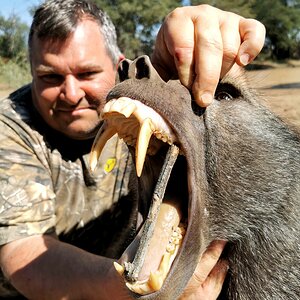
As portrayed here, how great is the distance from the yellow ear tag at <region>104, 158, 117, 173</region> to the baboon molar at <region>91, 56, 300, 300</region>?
1.31 meters

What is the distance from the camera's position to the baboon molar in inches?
89.3

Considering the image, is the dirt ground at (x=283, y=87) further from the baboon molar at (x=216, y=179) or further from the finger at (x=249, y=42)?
the finger at (x=249, y=42)

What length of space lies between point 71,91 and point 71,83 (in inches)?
2.5

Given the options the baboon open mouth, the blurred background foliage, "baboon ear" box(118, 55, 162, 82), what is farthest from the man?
the blurred background foliage

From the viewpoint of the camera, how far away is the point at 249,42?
2.54 meters

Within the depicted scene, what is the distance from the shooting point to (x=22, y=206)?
3.55 meters

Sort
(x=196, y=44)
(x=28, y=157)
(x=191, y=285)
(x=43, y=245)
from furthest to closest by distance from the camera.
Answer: (x=28, y=157)
(x=43, y=245)
(x=191, y=285)
(x=196, y=44)

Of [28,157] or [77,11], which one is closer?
[28,157]

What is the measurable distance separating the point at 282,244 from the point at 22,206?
164 centimetres

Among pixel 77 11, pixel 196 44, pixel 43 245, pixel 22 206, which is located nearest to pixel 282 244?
pixel 196 44

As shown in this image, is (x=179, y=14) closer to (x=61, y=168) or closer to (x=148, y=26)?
(x=61, y=168)

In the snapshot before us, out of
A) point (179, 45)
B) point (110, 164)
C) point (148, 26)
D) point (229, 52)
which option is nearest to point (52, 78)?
point (110, 164)

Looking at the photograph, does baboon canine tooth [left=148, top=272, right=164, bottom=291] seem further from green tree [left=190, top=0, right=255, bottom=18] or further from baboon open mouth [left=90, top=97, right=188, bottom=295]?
green tree [left=190, top=0, right=255, bottom=18]

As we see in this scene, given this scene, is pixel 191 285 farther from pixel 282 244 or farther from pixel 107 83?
pixel 107 83
